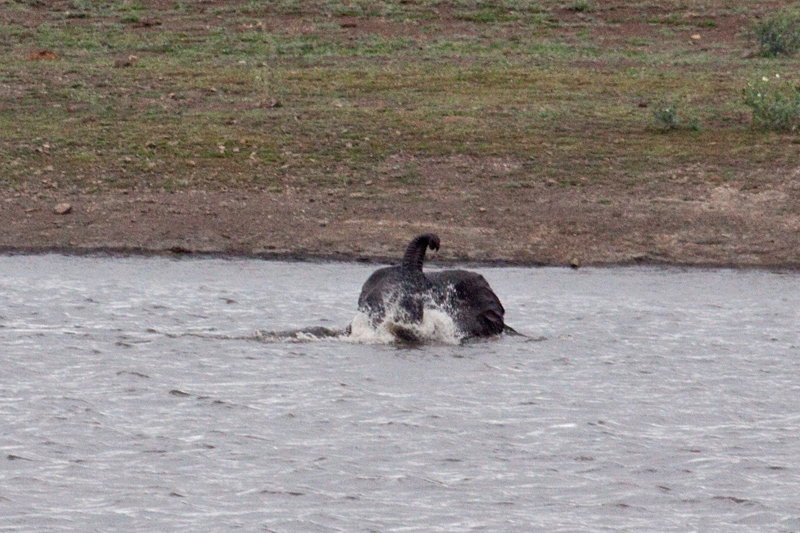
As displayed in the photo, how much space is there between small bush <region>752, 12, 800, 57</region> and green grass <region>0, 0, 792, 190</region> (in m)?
0.47

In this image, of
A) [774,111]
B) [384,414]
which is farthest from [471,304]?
[774,111]

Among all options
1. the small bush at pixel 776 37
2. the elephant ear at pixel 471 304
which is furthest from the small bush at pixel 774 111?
the elephant ear at pixel 471 304

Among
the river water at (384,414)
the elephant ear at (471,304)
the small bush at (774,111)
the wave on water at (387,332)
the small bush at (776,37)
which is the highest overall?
the small bush at (776,37)

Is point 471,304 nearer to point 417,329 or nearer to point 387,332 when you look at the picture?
point 417,329

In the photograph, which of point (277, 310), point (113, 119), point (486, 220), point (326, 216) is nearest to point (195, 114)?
point (113, 119)

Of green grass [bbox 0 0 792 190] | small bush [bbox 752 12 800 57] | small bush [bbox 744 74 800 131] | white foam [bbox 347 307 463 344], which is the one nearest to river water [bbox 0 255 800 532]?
white foam [bbox 347 307 463 344]

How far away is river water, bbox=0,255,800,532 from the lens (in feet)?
21.7

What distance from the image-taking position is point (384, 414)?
26.9 feet

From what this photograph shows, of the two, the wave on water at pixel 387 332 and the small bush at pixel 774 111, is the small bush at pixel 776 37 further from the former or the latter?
the wave on water at pixel 387 332

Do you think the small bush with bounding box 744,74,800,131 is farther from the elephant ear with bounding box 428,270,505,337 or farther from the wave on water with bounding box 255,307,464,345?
the wave on water with bounding box 255,307,464,345

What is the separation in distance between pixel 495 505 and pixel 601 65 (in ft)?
Result: 47.9

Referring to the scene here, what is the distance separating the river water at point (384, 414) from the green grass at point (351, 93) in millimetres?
3672

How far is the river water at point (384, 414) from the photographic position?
6605 mm

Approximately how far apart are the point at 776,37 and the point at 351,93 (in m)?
7.82
